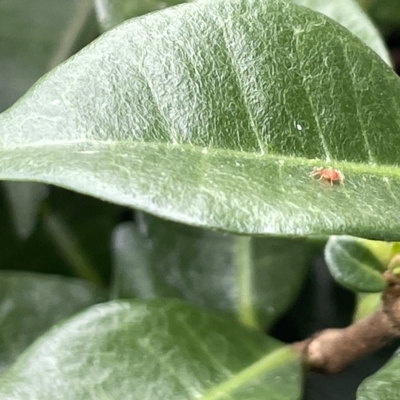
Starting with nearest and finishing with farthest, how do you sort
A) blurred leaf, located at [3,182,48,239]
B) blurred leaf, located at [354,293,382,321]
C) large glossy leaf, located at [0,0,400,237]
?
1. large glossy leaf, located at [0,0,400,237]
2. blurred leaf, located at [354,293,382,321]
3. blurred leaf, located at [3,182,48,239]

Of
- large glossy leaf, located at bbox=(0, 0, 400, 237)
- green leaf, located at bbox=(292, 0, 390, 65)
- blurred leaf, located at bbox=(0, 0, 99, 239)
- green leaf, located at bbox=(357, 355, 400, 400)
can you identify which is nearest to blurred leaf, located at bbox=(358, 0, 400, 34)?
green leaf, located at bbox=(292, 0, 390, 65)

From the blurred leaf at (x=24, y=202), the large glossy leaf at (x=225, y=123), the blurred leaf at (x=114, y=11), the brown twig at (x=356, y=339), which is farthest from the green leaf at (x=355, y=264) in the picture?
the blurred leaf at (x=24, y=202)

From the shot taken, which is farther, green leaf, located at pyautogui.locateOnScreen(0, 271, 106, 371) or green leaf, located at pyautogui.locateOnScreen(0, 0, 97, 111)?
green leaf, located at pyautogui.locateOnScreen(0, 0, 97, 111)

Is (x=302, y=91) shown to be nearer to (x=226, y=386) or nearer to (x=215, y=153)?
(x=215, y=153)

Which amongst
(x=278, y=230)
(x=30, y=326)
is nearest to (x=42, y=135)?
(x=278, y=230)

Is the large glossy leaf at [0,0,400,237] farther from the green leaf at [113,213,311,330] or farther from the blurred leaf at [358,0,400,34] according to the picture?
the blurred leaf at [358,0,400,34]

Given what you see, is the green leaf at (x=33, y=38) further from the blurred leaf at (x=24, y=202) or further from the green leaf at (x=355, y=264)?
the green leaf at (x=355, y=264)

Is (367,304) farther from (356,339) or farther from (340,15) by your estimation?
(340,15)

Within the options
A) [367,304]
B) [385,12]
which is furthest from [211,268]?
[385,12]
